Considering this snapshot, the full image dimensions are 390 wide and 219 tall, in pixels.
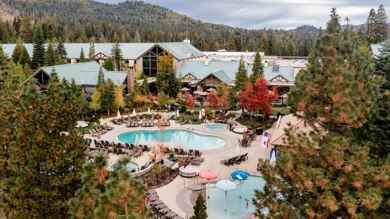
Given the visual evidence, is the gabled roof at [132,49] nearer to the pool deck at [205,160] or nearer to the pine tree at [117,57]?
the pine tree at [117,57]

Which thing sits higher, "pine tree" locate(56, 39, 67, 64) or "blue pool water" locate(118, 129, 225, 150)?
"pine tree" locate(56, 39, 67, 64)

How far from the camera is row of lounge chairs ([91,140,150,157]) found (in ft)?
89.6

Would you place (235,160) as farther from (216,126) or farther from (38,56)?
(38,56)

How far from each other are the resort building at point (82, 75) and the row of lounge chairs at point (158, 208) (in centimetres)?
2371

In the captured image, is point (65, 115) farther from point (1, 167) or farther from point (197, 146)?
point (197, 146)

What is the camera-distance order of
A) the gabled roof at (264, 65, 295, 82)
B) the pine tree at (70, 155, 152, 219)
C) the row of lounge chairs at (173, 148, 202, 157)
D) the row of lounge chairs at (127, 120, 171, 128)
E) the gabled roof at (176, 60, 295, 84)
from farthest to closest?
the gabled roof at (176, 60, 295, 84), the gabled roof at (264, 65, 295, 82), the row of lounge chairs at (127, 120, 171, 128), the row of lounge chairs at (173, 148, 202, 157), the pine tree at (70, 155, 152, 219)

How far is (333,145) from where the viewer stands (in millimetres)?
9500

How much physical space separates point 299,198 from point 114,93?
3006cm

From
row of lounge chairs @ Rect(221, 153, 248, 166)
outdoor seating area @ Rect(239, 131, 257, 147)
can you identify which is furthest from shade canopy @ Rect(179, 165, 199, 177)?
outdoor seating area @ Rect(239, 131, 257, 147)

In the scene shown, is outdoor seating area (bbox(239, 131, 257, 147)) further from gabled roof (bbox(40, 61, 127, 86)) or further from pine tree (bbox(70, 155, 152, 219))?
pine tree (bbox(70, 155, 152, 219))

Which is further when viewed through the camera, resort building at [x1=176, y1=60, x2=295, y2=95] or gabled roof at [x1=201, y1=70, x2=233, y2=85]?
gabled roof at [x1=201, y1=70, x2=233, y2=85]

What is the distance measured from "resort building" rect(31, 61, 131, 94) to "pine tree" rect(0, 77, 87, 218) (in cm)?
2879

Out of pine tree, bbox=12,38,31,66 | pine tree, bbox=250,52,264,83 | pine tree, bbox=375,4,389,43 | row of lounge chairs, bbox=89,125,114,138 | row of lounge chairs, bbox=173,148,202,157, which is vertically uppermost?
pine tree, bbox=375,4,389,43

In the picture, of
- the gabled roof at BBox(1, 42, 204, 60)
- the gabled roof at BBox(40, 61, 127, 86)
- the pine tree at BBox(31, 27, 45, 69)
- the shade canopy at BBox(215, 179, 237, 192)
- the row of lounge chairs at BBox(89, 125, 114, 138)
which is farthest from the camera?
the gabled roof at BBox(1, 42, 204, 60)
